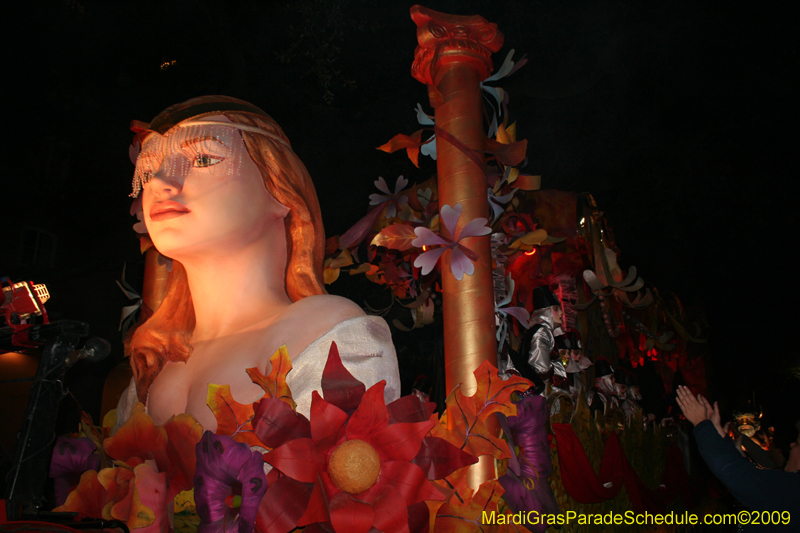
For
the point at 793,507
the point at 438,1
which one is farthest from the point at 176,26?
the point at 793,507

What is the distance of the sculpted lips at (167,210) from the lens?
1.19 meters

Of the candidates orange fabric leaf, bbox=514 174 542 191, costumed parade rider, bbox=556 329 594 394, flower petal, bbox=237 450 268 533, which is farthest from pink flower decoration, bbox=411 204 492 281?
Result: costumed parade rider, bbox=556 329 594 394

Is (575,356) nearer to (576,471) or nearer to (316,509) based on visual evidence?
(576,471)

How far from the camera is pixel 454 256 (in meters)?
1.18

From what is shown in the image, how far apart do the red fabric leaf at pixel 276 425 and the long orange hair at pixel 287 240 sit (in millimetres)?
477

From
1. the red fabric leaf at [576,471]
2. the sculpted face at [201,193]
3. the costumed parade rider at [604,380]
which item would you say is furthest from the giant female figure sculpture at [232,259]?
the costumed parade rider at [604,380]

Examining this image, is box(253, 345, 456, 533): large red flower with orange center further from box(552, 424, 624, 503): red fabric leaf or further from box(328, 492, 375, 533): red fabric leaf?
box(552, 424, 624, 503): red fabric leaf

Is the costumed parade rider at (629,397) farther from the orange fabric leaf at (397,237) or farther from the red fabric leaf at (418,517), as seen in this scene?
the red fabric leaf at (418,517)

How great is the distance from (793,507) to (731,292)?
3590mm

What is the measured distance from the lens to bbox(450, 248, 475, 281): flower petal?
1.17 m

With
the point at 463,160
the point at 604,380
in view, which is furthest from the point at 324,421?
the point at 604,380

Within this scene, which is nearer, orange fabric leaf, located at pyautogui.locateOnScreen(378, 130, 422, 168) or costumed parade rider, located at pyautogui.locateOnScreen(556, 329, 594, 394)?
orange fabric leaf, located at pyautogui.locateOnScreen(378, 130, 422, 168)

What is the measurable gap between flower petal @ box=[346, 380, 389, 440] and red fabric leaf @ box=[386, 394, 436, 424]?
4 cm

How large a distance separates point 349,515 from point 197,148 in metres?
0.82
